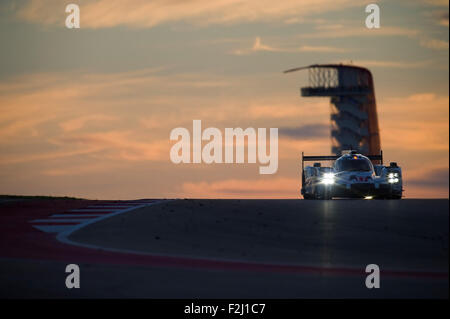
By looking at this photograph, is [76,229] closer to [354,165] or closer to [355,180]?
[355,180]

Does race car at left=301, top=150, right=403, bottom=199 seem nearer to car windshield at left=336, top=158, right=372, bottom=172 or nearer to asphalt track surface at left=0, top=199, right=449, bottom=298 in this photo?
car windshield at left=336, top=158, right=372, bottom=172

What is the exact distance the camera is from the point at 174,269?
12.4 meters

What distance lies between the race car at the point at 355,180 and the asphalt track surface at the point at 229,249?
11.7 ft

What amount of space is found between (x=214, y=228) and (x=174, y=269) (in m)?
5.26

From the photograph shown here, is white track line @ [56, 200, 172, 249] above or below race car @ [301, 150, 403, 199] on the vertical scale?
below

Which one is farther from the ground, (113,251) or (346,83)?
(346,83)

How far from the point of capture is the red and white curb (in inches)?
735

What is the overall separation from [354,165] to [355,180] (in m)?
1.08

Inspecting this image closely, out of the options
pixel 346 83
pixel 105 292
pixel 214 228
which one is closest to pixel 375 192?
pixel 214 228

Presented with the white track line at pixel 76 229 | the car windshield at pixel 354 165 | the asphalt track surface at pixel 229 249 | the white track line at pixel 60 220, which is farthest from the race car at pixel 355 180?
the white track line at pixel 60 220

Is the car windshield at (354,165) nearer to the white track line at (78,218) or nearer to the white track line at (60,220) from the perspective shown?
the white track line at (78,218)

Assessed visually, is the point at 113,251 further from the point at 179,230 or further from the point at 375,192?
the point at 375,192

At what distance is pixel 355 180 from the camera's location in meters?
24.8

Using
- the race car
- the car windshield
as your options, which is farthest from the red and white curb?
the car windshield
